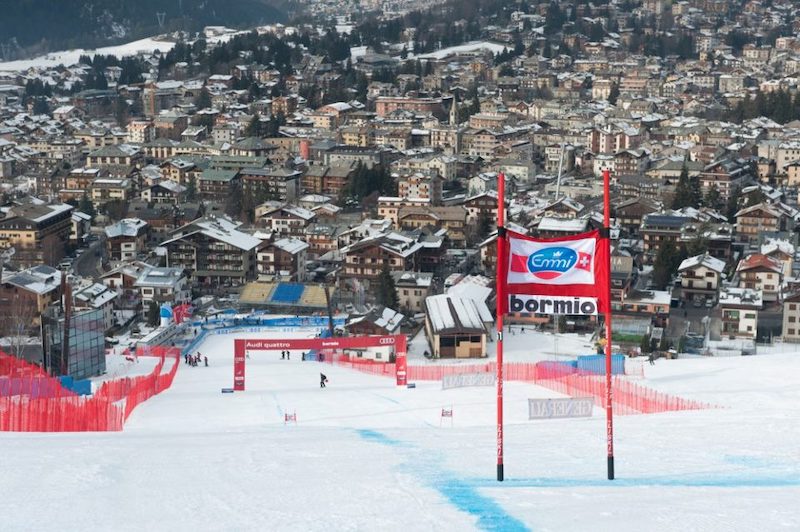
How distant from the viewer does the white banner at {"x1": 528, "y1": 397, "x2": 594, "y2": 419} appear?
6066mm

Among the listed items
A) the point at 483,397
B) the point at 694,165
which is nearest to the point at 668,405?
the point at 483,397

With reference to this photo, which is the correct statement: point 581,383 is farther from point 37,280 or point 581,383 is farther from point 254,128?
point 254,128

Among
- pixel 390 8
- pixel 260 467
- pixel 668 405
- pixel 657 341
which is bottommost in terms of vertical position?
pixel 657 341

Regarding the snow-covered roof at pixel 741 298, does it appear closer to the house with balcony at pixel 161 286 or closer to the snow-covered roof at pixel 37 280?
the house with balcony at pixel 161 286

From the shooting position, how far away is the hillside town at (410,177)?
14.1 m

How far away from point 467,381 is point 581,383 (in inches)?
33.6

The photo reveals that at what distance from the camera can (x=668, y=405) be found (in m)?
6.52

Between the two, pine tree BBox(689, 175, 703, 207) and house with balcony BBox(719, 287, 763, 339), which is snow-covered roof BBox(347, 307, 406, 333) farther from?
pine tree BBox(689, 175, 703, 207)

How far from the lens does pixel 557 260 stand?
12.6ft

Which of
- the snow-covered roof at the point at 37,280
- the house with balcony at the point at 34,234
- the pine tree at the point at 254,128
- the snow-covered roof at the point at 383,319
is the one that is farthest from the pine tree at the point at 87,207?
the snow-covered roof at the point at 383,319

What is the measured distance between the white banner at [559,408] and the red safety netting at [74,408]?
7.52ft

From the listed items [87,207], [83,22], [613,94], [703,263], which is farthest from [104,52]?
[703,263]

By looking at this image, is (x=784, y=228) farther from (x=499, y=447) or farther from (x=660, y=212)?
(x=499, y=447)

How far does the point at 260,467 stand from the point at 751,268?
39.0 feet
